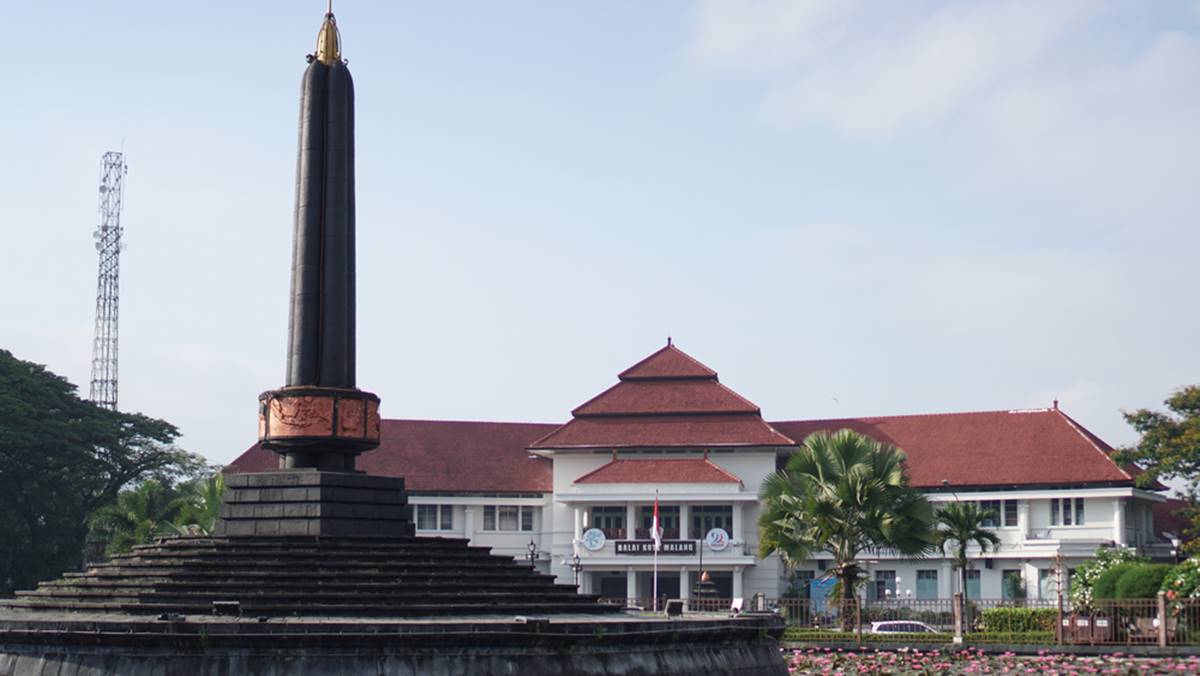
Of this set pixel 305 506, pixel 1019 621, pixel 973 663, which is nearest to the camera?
pixel 305 506

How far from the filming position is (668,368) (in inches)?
2406

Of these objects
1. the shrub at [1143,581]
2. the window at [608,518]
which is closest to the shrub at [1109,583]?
the shrub at [1143,581]

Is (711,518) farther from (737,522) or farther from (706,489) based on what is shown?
(706,489)

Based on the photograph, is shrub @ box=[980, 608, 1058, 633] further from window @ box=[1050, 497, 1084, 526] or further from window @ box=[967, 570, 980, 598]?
window @ box=[1050, 497, 1084, 526]

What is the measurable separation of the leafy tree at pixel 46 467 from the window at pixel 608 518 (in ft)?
63.8

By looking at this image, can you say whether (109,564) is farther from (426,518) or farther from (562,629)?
(426,518)

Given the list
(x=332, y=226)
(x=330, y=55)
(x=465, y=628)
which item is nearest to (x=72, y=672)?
(x=465, y=628)

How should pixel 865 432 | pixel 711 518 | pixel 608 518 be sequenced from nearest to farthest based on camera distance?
pixel 711 518
pixel 608 518
pixel 865 432

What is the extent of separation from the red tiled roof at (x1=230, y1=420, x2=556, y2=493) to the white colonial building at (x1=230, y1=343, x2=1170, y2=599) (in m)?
0.08

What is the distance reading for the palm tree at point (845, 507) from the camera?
39188mm

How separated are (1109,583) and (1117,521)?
53.3 feet

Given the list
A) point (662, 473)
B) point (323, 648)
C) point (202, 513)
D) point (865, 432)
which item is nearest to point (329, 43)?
point (323, 648)

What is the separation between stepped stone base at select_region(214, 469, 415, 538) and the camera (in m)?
21.8

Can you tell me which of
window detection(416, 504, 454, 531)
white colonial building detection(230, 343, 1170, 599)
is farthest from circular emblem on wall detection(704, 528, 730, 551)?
window detection(416, 504, 454, 531)
